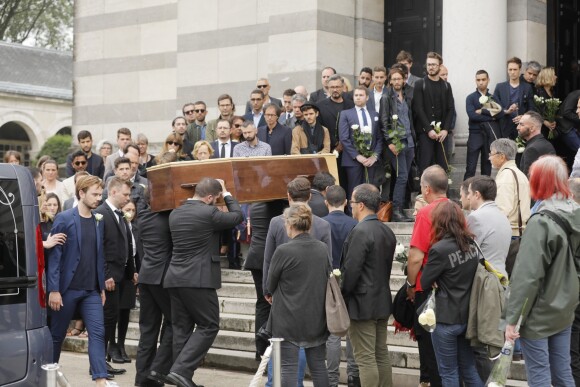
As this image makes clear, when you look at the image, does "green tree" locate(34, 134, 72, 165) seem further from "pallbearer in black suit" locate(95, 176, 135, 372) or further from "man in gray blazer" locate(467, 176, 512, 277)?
"man in gray blazer" locate(467, 176, 512, 277)

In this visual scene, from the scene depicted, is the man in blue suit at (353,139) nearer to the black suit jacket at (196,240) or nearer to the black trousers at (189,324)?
the black suit jacket at (196,240)

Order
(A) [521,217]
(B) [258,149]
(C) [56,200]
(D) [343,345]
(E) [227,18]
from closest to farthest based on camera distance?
(A) [521,217] < (D) [343,345] < (C) [56,200] < (B) [258,149] < (E) [227,18]

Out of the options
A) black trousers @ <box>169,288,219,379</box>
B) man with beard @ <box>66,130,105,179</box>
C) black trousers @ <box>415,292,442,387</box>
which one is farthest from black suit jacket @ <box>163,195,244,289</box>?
man with beard @ <box>66,130,105,179</box>

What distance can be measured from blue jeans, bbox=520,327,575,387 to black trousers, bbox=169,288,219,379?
374cm

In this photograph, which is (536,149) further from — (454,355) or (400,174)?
(454,355)

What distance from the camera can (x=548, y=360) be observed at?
7.58m

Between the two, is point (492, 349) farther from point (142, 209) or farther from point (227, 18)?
point (227, 18)

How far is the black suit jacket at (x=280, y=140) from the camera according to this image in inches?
570

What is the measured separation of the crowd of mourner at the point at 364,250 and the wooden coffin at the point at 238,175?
22cm

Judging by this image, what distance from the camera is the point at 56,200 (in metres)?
12.6

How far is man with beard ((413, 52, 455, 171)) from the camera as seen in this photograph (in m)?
14.4

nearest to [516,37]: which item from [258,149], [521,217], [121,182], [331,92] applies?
[331,92]

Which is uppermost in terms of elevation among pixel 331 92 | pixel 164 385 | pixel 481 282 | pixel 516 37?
pixel 516 37

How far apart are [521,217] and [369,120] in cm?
381
